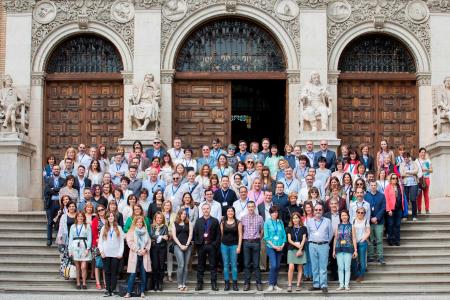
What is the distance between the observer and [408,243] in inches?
752

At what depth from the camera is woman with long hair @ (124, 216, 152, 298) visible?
1666 cm

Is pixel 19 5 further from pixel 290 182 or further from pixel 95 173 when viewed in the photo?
pixel 290 182

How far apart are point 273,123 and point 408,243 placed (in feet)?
37.7

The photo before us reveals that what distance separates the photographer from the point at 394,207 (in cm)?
1839

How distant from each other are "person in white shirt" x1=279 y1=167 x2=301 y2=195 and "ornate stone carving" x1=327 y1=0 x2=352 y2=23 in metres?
8.10

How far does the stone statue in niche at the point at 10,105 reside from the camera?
23078 millimetres

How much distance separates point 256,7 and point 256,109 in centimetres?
639

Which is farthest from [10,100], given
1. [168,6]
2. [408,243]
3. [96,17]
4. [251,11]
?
[408,243]

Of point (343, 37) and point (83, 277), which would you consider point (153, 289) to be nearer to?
point (83, 277)

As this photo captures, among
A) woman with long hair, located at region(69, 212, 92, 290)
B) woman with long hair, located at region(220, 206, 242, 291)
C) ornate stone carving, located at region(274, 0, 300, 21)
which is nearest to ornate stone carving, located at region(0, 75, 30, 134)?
woman with long hair, located at region(69, 212, 92, 290)

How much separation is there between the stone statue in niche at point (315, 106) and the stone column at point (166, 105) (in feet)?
13.4

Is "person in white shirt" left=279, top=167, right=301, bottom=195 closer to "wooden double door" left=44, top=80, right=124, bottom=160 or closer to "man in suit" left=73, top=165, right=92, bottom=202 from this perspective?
"man in suit" left=73, top=165, right=92, bottom=202

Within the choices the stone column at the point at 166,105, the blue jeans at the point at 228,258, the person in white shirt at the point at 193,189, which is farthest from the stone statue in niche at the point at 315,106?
the blue jeans at the point at 228,258

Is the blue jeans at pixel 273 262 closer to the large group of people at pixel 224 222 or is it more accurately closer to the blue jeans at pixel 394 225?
the large group of people at pixel 224 222
